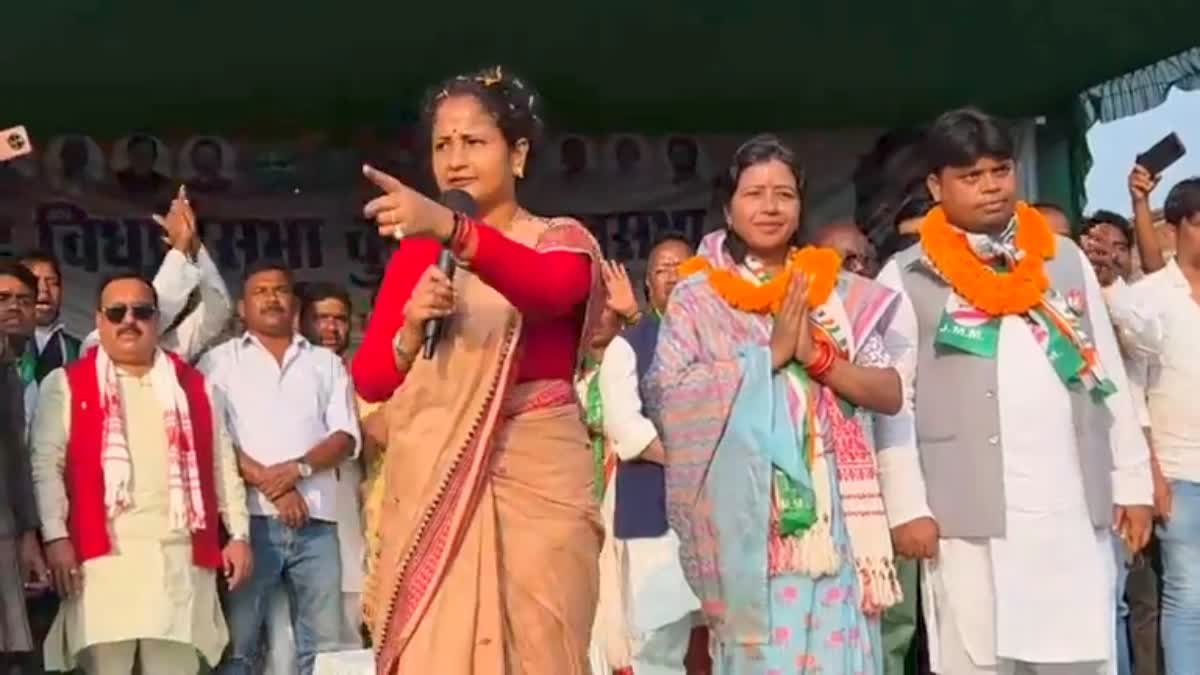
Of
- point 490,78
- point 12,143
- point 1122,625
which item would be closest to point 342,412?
point 12,143

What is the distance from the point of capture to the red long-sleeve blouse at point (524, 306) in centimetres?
259

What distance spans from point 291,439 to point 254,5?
1787mm

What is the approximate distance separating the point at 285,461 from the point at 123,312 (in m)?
0.77

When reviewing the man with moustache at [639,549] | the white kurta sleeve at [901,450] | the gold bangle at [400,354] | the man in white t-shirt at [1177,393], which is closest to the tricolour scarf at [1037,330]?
the white kurta sleeve at [901,450]

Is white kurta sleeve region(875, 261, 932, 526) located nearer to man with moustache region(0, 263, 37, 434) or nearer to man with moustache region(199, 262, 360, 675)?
man with moustache region(199, 262, 360, 675)

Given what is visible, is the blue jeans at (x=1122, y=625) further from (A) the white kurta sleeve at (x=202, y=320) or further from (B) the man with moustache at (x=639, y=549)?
(A) the white kurta sleeve at (x=202, y=320)

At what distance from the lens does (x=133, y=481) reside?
4.95 metres

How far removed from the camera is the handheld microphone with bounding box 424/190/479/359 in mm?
2600

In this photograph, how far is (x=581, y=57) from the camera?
709 cm

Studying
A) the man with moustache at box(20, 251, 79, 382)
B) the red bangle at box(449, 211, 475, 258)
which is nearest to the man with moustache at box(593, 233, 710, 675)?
the man with moustache at box(20, 251, 79, 382)

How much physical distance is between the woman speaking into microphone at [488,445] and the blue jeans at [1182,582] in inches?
109

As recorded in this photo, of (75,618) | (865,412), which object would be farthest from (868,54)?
(75,618)

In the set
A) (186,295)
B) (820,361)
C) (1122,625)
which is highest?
(186,295)

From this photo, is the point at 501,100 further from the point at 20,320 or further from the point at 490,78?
the point at 20,320
